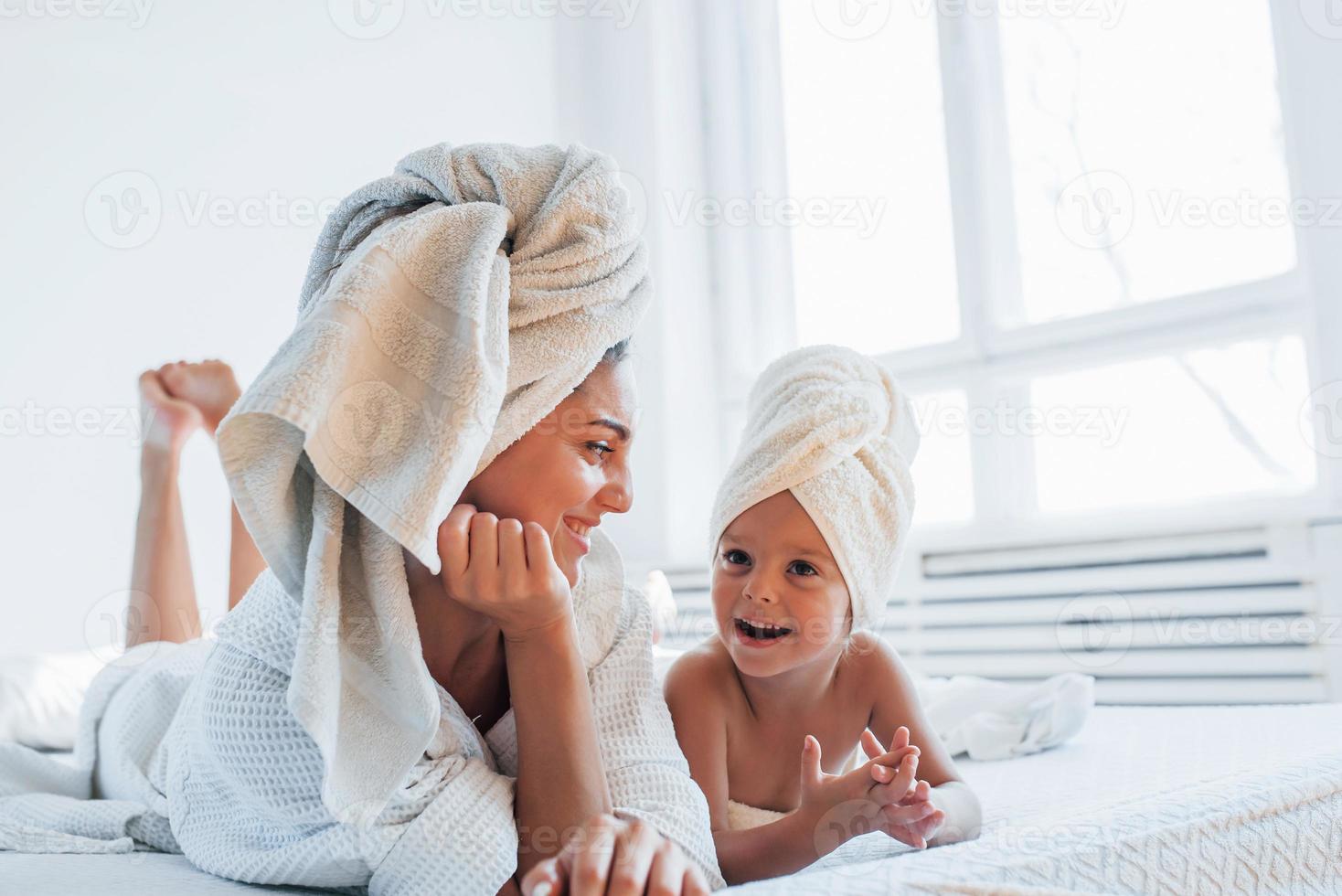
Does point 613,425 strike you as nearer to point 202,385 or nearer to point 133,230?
point 202,385

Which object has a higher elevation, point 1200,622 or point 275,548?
point 275,548

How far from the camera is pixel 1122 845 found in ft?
2.63

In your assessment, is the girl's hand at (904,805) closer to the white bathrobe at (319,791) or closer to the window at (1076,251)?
the white bathrobe at (319,791)

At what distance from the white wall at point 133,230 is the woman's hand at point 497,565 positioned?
2.03 meters

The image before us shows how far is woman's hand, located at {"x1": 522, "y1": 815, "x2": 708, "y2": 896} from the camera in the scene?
2.19ft

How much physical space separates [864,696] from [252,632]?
2.34ft

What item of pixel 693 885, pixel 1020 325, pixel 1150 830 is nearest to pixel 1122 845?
pixel 1150 830

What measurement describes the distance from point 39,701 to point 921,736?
151cm

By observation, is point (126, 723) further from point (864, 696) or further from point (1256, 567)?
point (1256, 567)

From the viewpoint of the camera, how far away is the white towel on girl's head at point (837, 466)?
4.13 ft

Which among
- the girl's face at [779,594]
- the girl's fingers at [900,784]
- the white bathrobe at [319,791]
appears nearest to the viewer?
the white bathrobe at [319,791]

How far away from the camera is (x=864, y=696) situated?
1302 mm

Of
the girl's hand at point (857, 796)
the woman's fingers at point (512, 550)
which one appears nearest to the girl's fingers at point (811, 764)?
the girl's hand at point (857, 796)

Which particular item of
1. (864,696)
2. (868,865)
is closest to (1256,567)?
(864,696)
